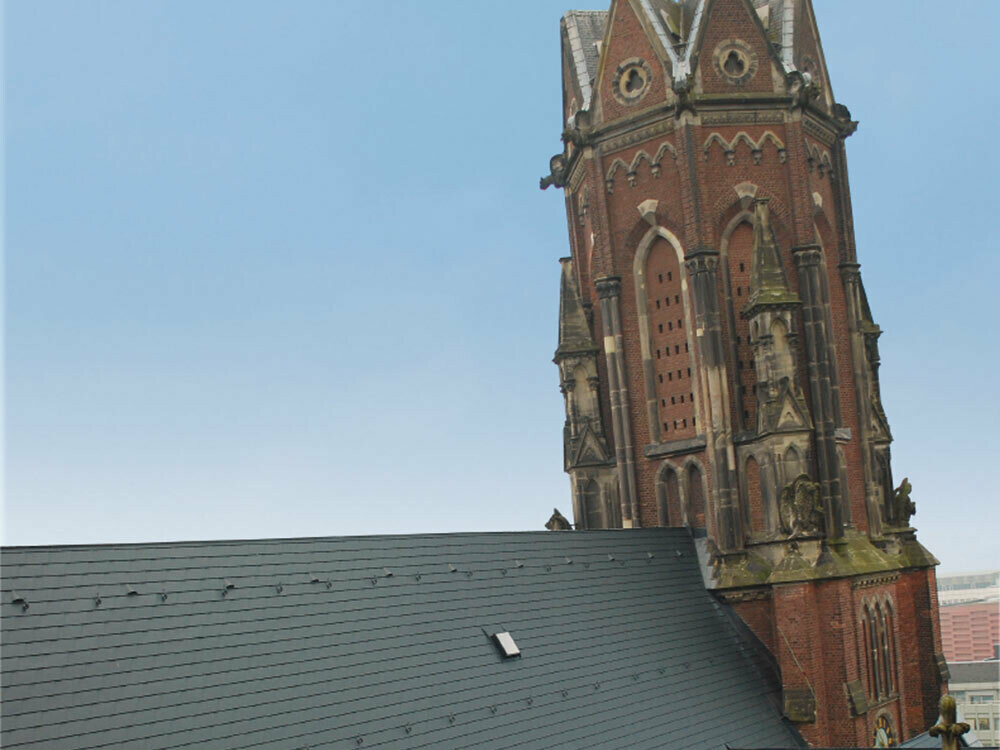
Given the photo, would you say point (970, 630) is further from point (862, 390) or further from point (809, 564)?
point (809, 564)

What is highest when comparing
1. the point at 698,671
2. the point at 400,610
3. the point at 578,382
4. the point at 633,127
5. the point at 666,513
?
the point at 633,127

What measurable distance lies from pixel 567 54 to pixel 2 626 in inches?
880

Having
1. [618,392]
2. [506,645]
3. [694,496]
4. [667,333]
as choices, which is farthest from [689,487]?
[506,645]

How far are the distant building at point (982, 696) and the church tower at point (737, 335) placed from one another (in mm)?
50452

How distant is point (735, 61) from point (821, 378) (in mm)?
8197

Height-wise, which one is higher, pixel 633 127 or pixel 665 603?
pixel 633 127

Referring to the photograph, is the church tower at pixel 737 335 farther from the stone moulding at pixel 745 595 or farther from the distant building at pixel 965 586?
the distant building at pixel 965 586

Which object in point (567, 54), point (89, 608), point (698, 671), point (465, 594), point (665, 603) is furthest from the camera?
point (567, 54)

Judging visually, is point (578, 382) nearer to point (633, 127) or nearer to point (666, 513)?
point (666, 513)

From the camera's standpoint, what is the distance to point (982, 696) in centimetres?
7362

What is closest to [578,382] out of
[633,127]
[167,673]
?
[633,127]

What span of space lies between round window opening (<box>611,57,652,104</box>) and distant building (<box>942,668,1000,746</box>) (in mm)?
58159

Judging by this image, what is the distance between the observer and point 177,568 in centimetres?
1486

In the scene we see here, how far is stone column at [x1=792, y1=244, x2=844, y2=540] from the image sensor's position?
25.7 metres
